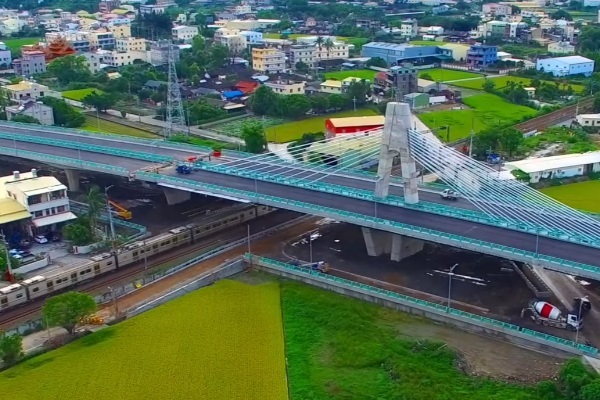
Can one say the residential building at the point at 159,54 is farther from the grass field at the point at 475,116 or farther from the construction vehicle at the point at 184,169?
the construction vehicle at the point at 184,169

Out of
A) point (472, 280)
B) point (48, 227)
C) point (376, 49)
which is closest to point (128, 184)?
point (48, 227)

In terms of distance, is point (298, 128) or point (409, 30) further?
point (409, 30)

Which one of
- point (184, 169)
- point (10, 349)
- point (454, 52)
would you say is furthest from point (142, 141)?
point (454, 52)

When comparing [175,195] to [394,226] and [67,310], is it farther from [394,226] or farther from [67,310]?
[394,226]

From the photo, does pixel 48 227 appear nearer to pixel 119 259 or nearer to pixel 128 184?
Answer: pixel 119 259

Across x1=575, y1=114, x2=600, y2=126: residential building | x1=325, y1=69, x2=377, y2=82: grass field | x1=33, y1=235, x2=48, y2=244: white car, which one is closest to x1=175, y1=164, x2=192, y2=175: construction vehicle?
x1=33, y1=235, x2=48, y2=244: white car

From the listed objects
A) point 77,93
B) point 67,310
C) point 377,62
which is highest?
point 377,62
